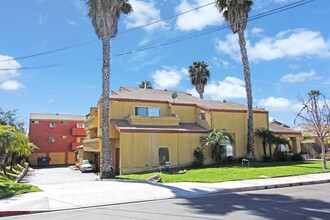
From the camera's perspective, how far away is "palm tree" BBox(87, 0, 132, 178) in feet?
74.7

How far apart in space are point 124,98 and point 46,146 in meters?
33.4

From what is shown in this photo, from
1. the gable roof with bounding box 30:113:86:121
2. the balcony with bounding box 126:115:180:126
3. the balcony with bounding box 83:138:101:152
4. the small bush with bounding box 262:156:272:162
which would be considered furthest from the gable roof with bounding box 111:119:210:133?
the gable roof with bounding box 30:113:86:121

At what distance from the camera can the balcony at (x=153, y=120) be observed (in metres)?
28.3

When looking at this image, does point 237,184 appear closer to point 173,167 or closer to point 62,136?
point 173,167

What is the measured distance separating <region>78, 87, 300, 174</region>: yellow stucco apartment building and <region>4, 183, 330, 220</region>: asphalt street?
13.4m

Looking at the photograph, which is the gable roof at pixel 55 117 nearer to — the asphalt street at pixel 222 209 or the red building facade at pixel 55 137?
the red building facade at pixel 55 137

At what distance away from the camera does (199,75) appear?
159ft

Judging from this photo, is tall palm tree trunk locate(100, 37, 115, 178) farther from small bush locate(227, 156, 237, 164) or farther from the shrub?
the shrub

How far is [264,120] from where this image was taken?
3394 cm

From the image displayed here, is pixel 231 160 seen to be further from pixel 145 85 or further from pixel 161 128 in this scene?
pixel 145 85

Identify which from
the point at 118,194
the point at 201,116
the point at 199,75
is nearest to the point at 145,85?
the point at 199,75

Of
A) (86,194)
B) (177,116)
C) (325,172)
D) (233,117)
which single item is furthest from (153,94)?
(86,194)

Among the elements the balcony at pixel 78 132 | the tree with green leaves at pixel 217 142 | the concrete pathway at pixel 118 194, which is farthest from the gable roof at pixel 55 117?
the concrete pathway at pixel 118 194

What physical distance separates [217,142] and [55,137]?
3900 cm
